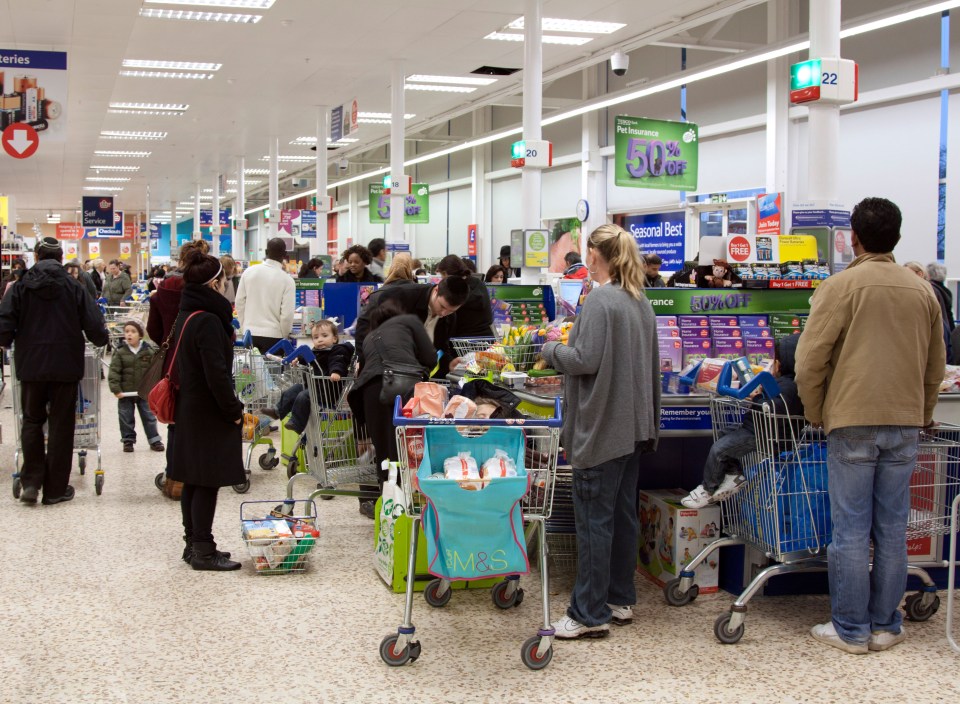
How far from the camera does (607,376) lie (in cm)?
378

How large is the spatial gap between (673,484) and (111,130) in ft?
64.5

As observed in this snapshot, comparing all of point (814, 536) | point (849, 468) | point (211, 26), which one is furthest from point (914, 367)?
point (211, 26)

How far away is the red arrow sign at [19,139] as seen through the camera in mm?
10945

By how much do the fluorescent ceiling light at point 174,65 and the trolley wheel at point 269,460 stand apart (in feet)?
30.5

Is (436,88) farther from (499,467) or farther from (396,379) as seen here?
(499,467)

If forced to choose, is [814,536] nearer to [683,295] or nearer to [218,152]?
[683,295]

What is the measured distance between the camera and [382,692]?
3.46 m

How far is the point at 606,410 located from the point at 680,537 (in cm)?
101

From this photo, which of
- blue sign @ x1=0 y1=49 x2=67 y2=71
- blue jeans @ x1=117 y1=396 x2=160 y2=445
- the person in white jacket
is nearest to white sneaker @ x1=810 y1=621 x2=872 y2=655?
the person in white jacket

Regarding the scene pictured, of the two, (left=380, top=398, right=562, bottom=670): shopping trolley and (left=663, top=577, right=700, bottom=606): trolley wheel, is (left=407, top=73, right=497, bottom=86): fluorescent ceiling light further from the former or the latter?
(left=380, top=398, right=562, bottom=670): shopping trolley

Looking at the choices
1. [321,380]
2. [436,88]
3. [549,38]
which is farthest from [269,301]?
[436,88]

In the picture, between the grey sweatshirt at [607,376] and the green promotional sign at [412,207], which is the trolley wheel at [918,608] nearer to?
the grey sweatshirt at [607,376]

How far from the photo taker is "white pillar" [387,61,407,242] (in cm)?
1473

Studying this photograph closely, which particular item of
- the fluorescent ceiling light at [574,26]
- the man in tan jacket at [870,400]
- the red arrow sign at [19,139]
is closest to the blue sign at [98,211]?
the red arrow sign at [19,139]
